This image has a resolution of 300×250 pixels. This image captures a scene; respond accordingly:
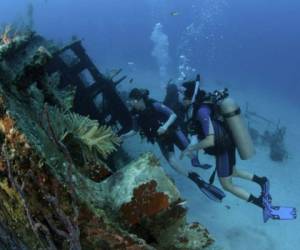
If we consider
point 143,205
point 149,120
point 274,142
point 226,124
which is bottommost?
point 143,205

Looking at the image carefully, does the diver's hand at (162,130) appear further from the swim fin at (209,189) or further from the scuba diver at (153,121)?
the swim fin at (209,189)

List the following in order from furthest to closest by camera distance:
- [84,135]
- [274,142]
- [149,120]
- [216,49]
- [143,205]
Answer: [216,49] → [274,142] → [149,120] → [84,135] → [143,205]

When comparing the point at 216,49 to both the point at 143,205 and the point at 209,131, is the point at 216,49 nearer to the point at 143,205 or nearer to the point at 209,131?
the point at 209,131

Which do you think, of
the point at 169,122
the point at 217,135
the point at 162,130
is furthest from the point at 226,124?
the point at 162,130

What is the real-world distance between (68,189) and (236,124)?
5.83 meters

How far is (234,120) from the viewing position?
8.20m

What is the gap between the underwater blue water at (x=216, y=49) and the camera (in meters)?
11.7

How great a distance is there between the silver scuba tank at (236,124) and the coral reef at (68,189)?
398 centimetres

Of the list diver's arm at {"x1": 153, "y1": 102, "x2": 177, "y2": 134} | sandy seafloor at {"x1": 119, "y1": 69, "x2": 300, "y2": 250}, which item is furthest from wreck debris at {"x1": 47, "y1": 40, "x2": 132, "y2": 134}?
sandy seafloor at {"x1": 119, "y1": 69, "x2": 300, "y2": 250}

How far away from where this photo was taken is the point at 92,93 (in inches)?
368

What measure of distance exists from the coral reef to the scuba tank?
3986 mm

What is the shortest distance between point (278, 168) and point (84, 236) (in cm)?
1361

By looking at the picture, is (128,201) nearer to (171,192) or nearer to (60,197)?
(171,192)

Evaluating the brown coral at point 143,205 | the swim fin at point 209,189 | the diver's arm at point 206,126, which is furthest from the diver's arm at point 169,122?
the brown coral at point 143,205
